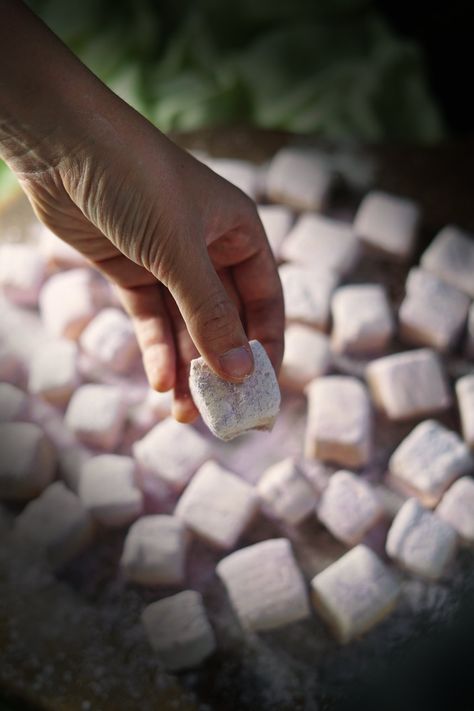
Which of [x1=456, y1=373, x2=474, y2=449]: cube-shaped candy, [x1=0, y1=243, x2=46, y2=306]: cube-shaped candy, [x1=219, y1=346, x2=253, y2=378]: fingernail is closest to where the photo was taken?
[x1=219, y1=346, x2=253, y2=378]: fingernail

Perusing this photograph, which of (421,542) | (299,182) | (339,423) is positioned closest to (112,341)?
(339,423)

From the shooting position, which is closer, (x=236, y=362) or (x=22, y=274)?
(x=236, y=362)

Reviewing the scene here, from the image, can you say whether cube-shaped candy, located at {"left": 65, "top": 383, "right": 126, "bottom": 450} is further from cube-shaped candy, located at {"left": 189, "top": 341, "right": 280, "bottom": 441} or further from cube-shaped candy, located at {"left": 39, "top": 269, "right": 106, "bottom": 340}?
cube-shaped candy, located at {"left": 189, "top": 341, "right": 280, "bottom": 441}

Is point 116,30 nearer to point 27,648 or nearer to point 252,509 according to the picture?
point 252,509

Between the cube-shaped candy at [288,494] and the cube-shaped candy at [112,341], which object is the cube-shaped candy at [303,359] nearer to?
the cube-shaped candy at [288,494]

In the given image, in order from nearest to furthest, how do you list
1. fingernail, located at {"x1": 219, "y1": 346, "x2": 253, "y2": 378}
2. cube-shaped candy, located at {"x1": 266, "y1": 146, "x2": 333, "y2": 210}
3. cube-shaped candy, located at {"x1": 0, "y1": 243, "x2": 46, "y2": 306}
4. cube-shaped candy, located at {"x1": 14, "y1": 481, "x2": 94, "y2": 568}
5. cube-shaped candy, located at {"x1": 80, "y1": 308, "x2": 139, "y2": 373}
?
fingernail, located at {"x1": 219, "y1": 346, "x2": 253, "y2": 378} → cube-shaped candy, located at {"x1": 14, "y1": 481, "x2": 94, "y2": 568} → cube-shaped candy, located at {"x1": 80, "y1": 308, "x2": 139, "y2": 373} → cube-shaped candy, located at {"x1": 0, "y1": 243, "x2": 46, "y2": 306} → cube-shaped candy, located at {"x1": 266, "y1": 146, "x2": 333, "y2": 210}

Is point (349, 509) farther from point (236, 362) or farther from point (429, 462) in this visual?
point (236, 362)

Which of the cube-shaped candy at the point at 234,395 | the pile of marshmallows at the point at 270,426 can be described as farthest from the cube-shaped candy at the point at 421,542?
the cube-shaped candy at the point at 234,395

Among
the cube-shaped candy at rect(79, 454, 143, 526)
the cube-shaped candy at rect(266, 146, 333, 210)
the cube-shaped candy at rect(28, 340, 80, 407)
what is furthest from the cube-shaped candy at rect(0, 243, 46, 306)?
the cube-shaped candy at rect(266, 146, 333, 210)
